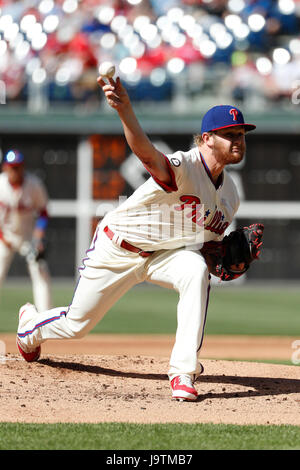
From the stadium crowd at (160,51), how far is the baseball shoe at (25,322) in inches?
412

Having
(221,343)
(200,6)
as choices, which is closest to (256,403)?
(221,343)

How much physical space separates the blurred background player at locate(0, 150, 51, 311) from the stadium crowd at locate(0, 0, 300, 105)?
730 cm

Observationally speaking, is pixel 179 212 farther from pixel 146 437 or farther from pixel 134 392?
pixel 146 437

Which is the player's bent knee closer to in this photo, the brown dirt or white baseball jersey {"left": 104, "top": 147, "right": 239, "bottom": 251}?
white baseball jersey {"left": 104, "top": 147, "right": 239, "bottom": 251}

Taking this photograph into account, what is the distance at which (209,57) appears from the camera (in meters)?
15.4

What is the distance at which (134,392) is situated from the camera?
14.4 ft

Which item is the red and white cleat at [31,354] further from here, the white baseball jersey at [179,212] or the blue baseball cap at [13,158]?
the blue baseball cap at [13,158]

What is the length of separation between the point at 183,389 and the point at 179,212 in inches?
37.3

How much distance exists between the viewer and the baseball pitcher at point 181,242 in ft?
13.2

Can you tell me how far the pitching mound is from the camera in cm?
367

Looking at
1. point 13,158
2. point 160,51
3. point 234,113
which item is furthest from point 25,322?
point 160,51
